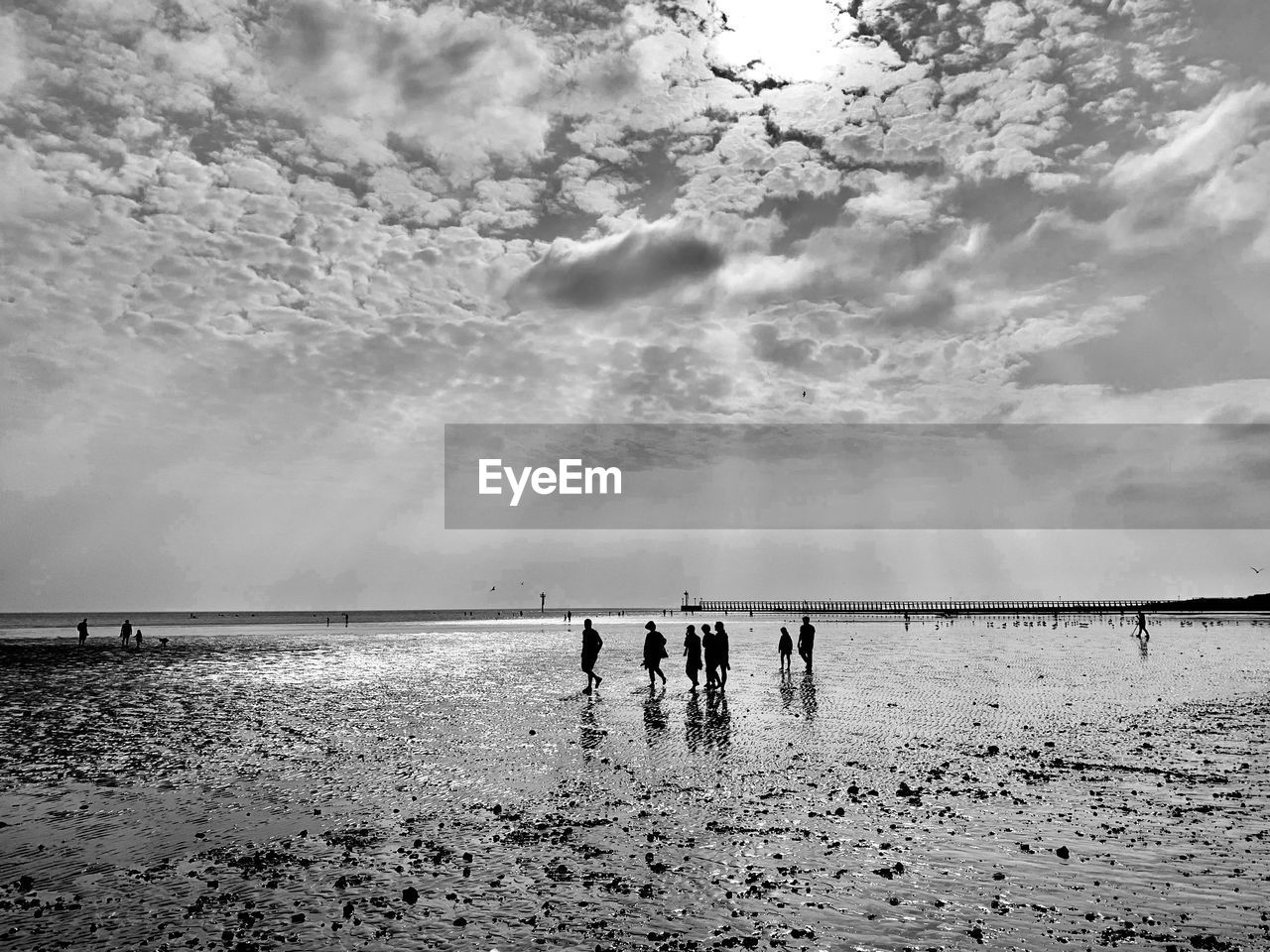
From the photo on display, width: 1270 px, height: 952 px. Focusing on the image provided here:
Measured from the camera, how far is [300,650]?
185 ft

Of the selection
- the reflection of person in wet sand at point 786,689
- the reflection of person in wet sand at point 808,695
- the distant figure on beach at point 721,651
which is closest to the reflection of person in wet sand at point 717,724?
the distant figure on beach at point 721,651

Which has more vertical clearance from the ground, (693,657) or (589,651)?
(589,651)

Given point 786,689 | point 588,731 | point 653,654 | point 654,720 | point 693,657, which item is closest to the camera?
point 588,731

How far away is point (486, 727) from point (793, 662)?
23.0 m

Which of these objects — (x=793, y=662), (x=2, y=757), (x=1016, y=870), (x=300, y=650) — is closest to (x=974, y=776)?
(x=1016, y=870)

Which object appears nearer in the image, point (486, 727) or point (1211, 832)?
point (1211, 832)

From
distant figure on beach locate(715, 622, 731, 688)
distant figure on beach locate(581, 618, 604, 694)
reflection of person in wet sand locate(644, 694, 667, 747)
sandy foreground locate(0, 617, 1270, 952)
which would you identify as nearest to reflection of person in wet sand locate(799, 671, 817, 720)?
sandy foreground locate(0, 617, 1270, 952)

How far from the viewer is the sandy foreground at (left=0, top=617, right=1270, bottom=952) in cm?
774

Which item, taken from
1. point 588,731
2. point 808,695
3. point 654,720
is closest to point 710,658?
point 808,695

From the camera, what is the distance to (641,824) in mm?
11070

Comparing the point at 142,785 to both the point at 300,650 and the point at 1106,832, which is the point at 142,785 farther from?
the point at 300,650

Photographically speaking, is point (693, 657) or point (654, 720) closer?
point (654, 720)

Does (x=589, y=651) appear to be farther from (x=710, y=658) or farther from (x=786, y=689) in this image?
(x=786, y=689)

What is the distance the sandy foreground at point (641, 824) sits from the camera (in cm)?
774
